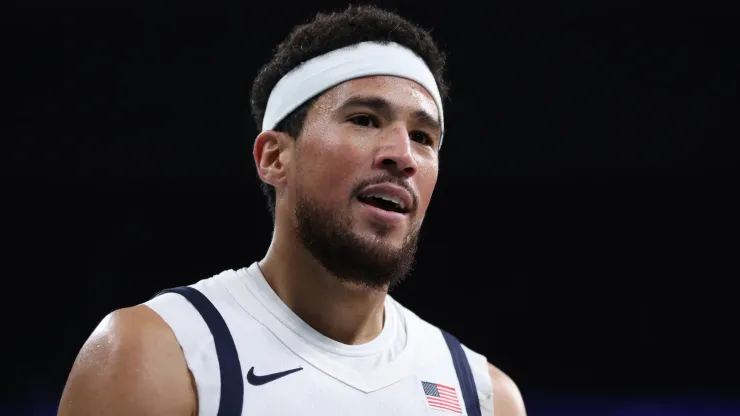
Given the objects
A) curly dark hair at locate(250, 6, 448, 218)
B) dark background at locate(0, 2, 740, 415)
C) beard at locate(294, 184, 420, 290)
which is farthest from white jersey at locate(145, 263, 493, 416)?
dark background at locate(0, 2, 740, 415)

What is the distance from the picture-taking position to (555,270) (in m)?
4.66

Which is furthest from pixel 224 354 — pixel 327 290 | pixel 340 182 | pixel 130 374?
pixel 340 182

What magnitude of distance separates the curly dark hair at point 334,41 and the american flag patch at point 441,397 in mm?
602

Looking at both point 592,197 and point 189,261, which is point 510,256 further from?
point 189,261

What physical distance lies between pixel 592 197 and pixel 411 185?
3.17 meters

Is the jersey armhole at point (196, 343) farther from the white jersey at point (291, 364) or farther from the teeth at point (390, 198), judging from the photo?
the teeth at point (390, 198)

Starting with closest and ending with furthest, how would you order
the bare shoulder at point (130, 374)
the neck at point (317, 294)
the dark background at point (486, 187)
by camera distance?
the bare shoulder at point (130, 374), the neck at point (317, 294), the dark background at point (486, 187)

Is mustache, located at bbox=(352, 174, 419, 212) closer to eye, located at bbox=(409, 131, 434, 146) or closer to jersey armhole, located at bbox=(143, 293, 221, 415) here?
eye, located at bbox=(409, 131, 434, 146)

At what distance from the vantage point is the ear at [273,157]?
189 cm

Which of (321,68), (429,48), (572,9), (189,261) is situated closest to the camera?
(321,68)

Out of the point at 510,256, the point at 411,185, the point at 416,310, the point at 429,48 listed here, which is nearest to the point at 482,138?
the point at 510,256

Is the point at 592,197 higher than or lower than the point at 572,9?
lower

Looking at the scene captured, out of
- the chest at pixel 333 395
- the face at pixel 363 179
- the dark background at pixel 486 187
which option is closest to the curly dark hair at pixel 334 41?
the face at pixel 363 179

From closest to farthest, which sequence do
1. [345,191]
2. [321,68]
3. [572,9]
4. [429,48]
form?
[345,191], [321,68], [429,48], [572,9]
